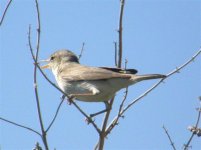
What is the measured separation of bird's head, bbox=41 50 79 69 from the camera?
7.21 m

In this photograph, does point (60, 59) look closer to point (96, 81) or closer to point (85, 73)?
point (85, 73)

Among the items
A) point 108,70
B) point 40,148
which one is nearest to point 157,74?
point 108,70

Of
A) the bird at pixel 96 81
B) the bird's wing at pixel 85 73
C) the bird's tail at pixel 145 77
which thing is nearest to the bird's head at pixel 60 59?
the bird's wing at pixel 85 73

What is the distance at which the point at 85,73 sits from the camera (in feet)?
20.4

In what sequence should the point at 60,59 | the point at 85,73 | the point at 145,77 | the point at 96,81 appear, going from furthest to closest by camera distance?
the point at 60,59
the point at 85,73
the point at 96,81
the point at 145,77

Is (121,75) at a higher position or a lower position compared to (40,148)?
higher

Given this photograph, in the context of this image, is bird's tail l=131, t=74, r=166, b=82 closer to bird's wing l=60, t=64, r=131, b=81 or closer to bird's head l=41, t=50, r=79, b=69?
bird's wing l=60, t=64, r=131, b=81

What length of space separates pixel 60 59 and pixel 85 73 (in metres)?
1.18

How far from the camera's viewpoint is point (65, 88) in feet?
20.4

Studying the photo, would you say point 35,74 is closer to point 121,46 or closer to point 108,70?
point 121,46

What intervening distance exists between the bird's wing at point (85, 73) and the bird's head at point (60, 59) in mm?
405

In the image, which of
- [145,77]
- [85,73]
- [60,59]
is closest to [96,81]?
[85,73]

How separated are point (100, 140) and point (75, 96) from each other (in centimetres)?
137

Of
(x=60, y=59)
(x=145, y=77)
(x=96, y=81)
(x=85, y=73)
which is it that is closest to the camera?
(x=145, y=77)
